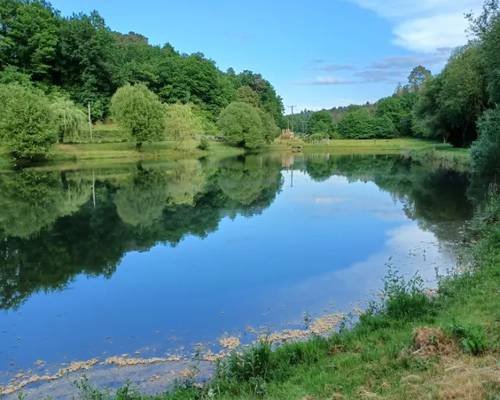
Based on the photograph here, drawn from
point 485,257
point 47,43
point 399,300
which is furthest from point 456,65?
point 47,43

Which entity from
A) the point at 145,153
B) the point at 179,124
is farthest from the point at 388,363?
the point at 179,124

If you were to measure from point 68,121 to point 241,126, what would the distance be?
34752mm

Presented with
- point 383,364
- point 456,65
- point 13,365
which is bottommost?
point 13,365

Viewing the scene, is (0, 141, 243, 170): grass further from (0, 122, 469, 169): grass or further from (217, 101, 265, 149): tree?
(217, 101, 265, 149): tree

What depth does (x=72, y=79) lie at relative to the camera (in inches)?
3354

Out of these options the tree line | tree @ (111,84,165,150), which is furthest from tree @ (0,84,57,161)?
tree @ (111,84,165,150)

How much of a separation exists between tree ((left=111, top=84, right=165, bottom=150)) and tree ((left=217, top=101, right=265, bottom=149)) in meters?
23.6

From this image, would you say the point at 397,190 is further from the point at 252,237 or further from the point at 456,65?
the point at 456,65

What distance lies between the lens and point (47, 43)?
8012cm

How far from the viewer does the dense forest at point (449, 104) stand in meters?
30.1

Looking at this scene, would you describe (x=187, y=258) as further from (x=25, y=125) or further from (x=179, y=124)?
(x=179, y=124)

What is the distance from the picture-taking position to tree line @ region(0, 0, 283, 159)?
49812 millimetres

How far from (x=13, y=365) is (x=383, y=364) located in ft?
22.1

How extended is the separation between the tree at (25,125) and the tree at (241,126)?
3817cm
